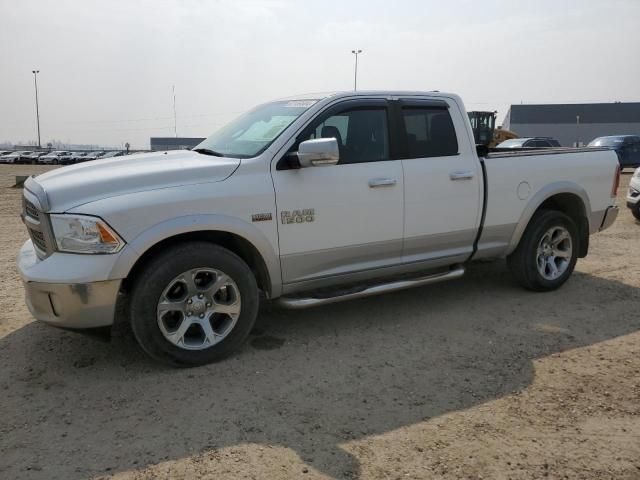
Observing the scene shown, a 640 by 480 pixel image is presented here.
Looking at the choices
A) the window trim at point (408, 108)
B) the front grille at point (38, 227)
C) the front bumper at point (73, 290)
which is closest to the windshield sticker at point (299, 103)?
the window trim at point (408, 108)

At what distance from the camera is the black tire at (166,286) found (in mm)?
3574

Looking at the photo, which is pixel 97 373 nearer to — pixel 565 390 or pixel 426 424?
pixel 426 424

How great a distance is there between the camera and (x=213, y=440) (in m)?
2.95

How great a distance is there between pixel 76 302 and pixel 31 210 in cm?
88

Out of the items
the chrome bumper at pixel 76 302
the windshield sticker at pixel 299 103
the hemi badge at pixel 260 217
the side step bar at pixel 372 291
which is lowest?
the side step bar at pixel 372 291

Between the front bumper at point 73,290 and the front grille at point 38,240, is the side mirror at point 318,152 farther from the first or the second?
the front grille at point 38,240

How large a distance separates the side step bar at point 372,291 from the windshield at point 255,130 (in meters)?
1.15

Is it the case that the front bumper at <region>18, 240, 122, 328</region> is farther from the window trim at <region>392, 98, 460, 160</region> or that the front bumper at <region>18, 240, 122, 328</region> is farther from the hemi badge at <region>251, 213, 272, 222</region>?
the window trim at <region>392, 98, 460, 160</region>

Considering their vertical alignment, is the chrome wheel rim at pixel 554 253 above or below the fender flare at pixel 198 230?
below

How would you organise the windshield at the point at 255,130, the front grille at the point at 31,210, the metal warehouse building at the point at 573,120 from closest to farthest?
the front grille at the point at 31,210 < the windshield at the point at 255,130 < the metal warehouse building at the point at 573,120

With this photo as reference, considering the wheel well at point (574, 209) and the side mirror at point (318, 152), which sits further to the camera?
the wheel well at point (574, 209)

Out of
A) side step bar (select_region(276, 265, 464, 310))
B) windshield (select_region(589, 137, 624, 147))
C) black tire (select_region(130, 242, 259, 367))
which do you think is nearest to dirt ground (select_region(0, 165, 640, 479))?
black tire (select_region(130, 242, 259, 367))

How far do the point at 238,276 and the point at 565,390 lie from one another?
2.31 m

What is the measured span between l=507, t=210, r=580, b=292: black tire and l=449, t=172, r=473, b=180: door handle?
106 centimetres
